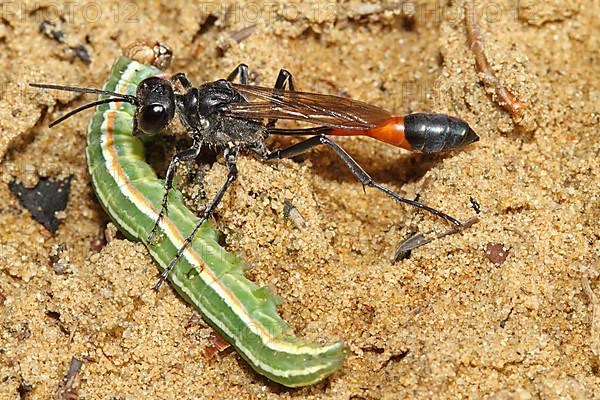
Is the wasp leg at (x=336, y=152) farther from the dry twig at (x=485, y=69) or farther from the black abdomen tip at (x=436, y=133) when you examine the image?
the dry twig at (x=485, y=69)

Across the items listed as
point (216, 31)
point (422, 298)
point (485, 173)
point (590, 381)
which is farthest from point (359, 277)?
point (216, 31)

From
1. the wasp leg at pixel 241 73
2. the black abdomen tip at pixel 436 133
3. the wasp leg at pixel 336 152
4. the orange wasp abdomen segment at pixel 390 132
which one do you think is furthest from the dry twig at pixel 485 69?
the wasp leg at pixel 241 73

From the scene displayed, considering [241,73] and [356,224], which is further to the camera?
[241,73]

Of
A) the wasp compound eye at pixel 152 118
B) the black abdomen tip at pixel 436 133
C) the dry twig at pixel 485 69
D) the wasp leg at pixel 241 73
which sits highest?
the dry twig at pixel 485 69

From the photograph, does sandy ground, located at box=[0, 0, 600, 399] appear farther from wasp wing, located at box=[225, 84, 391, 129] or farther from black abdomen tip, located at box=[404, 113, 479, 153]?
wasp wing, located at box=[225, 84, 391, 129]

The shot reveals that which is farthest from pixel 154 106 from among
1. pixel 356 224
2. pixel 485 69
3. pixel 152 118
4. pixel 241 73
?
pixel 485 69

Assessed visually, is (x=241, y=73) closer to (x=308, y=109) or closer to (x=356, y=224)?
(x=308, y=109)

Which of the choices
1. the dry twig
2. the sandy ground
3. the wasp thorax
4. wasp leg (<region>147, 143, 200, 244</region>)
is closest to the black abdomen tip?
the sandy ground
